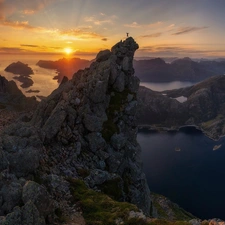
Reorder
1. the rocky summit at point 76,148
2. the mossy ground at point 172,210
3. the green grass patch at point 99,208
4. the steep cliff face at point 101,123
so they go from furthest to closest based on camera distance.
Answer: the mossy ground at point 172,210, the steep cliff face at point 101,123, the green grass patch at point 99,208, the rocky summit at point 76,148

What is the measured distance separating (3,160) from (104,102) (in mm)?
39840

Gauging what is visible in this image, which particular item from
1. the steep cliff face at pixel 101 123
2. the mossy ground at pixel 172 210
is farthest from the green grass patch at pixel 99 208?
the mossy ground at pixel 172 210

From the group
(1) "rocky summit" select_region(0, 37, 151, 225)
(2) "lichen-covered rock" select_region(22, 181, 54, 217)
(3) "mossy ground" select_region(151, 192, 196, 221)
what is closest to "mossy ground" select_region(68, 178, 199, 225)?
(1) "rocky summit" select_region(0, 37, 151, 225)

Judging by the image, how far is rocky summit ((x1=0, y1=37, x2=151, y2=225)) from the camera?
83.5 ft

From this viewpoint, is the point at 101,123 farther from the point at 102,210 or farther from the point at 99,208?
the point at 102,210

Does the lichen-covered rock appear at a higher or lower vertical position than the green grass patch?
higher

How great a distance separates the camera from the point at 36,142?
1428 inches

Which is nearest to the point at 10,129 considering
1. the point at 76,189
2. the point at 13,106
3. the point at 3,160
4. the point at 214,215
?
the point at 3,160

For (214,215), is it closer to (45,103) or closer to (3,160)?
(45,103)

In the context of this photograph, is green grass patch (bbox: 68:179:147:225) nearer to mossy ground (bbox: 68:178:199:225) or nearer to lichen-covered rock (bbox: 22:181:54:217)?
mossy ground (bbox: 68:178:199:225)

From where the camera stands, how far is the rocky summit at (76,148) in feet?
83.5

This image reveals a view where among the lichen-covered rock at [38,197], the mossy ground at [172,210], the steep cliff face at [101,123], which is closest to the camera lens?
the lichen-covered rock at [38,197]

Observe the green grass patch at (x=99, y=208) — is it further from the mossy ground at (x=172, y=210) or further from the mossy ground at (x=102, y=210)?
the mossy ground at (x=172, y=210)

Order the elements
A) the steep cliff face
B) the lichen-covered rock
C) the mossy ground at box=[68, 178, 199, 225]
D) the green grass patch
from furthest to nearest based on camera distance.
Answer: the steep cliff face < the green grass patch < the mossy ground at box=[68, 178, 199, 225] < the lichen-covered rock
